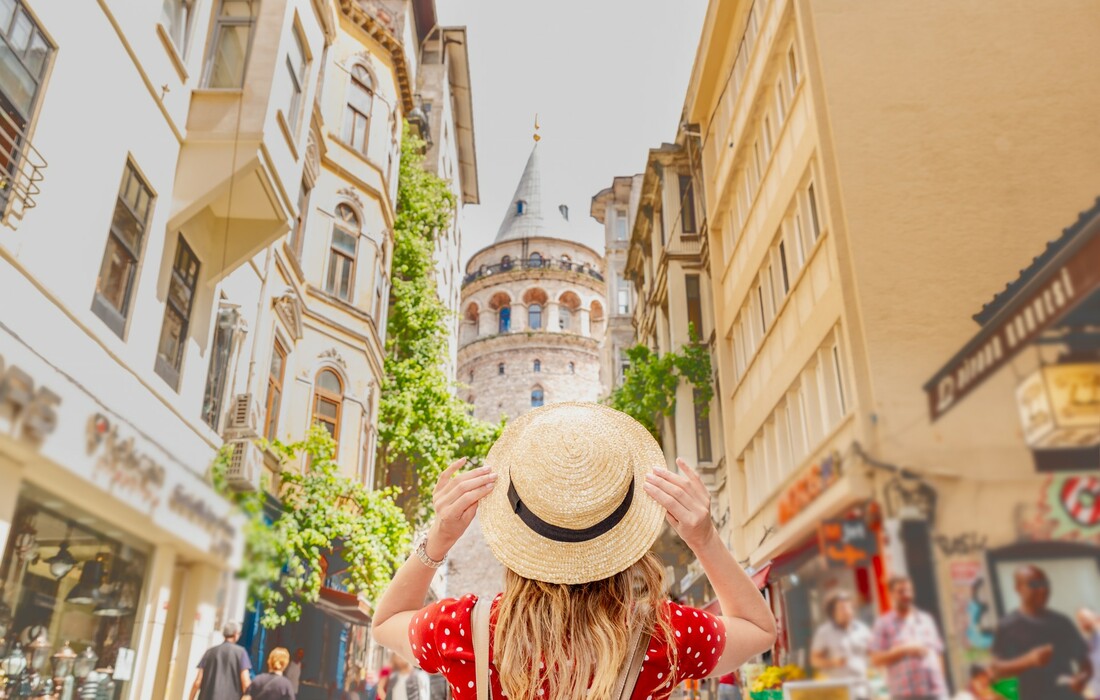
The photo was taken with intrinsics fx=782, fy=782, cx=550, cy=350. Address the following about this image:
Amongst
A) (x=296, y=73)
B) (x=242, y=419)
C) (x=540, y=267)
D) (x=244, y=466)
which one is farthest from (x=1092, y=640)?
(x=540, y=267)

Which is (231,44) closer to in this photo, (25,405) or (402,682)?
(25,405)

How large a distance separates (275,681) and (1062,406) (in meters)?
3.52

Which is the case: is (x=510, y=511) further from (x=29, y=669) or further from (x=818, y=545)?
(x=818, y=545)

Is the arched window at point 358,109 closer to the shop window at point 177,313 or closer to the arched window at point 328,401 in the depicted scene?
the arched window at point 328,401

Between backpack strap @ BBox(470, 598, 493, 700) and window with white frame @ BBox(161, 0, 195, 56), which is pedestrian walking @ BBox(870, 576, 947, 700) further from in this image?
window with white frame @ BBox(161, 0, 195, 56)

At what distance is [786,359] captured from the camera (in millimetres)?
5023

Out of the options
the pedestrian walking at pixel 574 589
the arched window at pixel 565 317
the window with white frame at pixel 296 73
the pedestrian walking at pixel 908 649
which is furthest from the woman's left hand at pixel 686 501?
the arched window at pixel 565 317

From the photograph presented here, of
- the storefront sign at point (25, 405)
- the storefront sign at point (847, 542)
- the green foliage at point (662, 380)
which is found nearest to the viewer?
the storefront sign at point (25, 405)

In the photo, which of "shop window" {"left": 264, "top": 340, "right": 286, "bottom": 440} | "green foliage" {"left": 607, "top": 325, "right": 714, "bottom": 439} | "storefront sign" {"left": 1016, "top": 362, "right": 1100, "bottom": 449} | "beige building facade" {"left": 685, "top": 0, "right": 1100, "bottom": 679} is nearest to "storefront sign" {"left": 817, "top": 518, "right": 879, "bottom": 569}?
"beige building facade" {"left": 685, "top": 0, "right": 1100, "bottom": 679}

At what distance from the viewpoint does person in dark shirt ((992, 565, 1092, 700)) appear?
291 cm

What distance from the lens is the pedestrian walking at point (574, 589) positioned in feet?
2.84

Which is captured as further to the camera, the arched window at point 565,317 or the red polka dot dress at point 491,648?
the arched window at point 565,317

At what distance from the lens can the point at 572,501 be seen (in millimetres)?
943

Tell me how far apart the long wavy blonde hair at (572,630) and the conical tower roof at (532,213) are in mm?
5257
